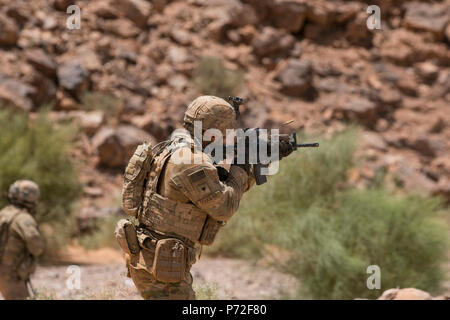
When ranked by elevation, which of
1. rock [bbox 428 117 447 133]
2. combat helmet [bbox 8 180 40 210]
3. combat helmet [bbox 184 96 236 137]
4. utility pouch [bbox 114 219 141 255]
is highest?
rock [bbox 428 117 447 133]

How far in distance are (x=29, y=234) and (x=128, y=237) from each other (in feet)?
9.97

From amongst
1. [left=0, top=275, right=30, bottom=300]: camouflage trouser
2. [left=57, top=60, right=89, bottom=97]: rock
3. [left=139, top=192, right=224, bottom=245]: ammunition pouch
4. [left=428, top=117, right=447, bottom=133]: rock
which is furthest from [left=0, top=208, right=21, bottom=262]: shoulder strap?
[left=428, top=117, right=447, bottom=133]: rock

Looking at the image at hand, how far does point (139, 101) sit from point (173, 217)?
15.0m

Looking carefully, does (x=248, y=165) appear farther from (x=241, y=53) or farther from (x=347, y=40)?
(x=347, y=40)

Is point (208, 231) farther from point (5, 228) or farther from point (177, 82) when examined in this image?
point (177, 82)

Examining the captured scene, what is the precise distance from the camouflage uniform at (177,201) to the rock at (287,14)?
19131mm

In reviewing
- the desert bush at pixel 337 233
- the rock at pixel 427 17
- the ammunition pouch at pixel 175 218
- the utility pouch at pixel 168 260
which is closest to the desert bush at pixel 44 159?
the desert bush at pixel 337 233

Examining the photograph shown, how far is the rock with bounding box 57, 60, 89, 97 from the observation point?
17672 millimetres

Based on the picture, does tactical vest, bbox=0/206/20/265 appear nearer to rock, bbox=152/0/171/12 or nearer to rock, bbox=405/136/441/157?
rock, bbox=152/0/171/12

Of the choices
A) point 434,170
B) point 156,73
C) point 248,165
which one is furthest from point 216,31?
point 248,165

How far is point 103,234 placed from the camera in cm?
1302

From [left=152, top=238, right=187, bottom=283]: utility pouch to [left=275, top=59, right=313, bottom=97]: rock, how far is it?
57.4ft

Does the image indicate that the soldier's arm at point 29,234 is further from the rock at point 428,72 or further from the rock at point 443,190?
the rock at point 428,72

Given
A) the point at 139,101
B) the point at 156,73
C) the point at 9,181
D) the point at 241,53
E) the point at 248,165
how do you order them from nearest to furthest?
1. the point at 248,165
2. the point at 9,181
3. the point at 139,101
4. the point at 156,73
5. the point at 241,53
